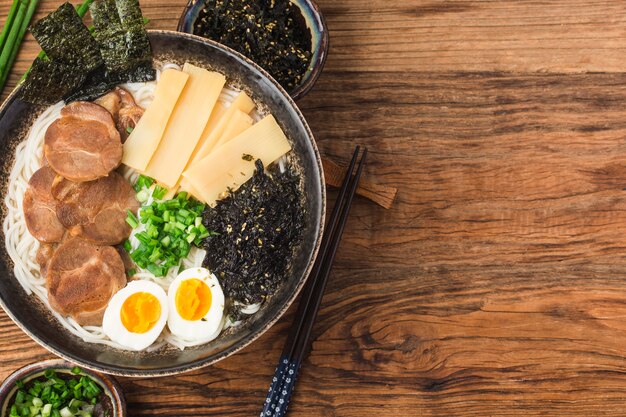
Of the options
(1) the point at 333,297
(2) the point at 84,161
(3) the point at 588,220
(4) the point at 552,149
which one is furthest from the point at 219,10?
(3) the point at 588,220

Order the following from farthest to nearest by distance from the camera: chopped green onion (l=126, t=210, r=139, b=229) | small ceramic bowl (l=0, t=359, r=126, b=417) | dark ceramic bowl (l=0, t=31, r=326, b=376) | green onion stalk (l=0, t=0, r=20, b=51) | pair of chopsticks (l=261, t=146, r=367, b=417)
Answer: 1. green onion stalk (l=0, t=0, r=20, b=51)
2. pair of chopsticks (l=261, t=146, r=367, b=417)
3. small ceramic bowl (l=0, t=359, r=126, b=417)
4. chopped green onion (l=126, t=210, r=139, b=229)
5. dark ceramic bowl (l=0, t=31, r=326, b=376)

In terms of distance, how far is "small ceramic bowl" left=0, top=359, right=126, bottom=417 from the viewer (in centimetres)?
290

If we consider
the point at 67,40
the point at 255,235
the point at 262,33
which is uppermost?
the point at 262,33

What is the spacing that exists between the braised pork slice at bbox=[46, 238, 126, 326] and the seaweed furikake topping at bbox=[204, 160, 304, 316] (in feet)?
1.42

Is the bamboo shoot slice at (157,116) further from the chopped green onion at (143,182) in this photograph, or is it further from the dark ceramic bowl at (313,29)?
the dark ceramic bowl at (313,29)

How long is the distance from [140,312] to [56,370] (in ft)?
2.02

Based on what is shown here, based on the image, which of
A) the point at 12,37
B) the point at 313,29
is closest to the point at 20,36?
the point at 12,37

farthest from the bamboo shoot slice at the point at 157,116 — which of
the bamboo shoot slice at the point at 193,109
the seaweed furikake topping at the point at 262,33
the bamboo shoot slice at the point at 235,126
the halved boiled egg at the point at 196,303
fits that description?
the halved boiled egg at the point at 196,303

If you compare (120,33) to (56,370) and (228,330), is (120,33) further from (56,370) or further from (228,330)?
(56,370)

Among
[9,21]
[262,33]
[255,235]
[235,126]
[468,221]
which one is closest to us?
[255,235]

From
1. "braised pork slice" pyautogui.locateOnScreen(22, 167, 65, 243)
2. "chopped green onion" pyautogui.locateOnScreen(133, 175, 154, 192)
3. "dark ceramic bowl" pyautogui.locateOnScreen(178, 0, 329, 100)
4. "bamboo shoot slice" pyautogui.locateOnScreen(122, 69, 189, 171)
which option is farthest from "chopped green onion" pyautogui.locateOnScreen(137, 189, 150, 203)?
"dark ceramic bowl" pyautogui.locateOnScreen(178, 0, 329, 100)

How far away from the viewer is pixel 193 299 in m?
2.73

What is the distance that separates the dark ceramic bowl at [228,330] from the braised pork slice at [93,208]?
0.32m

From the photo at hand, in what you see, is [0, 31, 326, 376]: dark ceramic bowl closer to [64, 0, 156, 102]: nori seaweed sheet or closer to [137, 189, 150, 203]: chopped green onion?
[64, 0, 156, 102]: nori seaweed sheet
